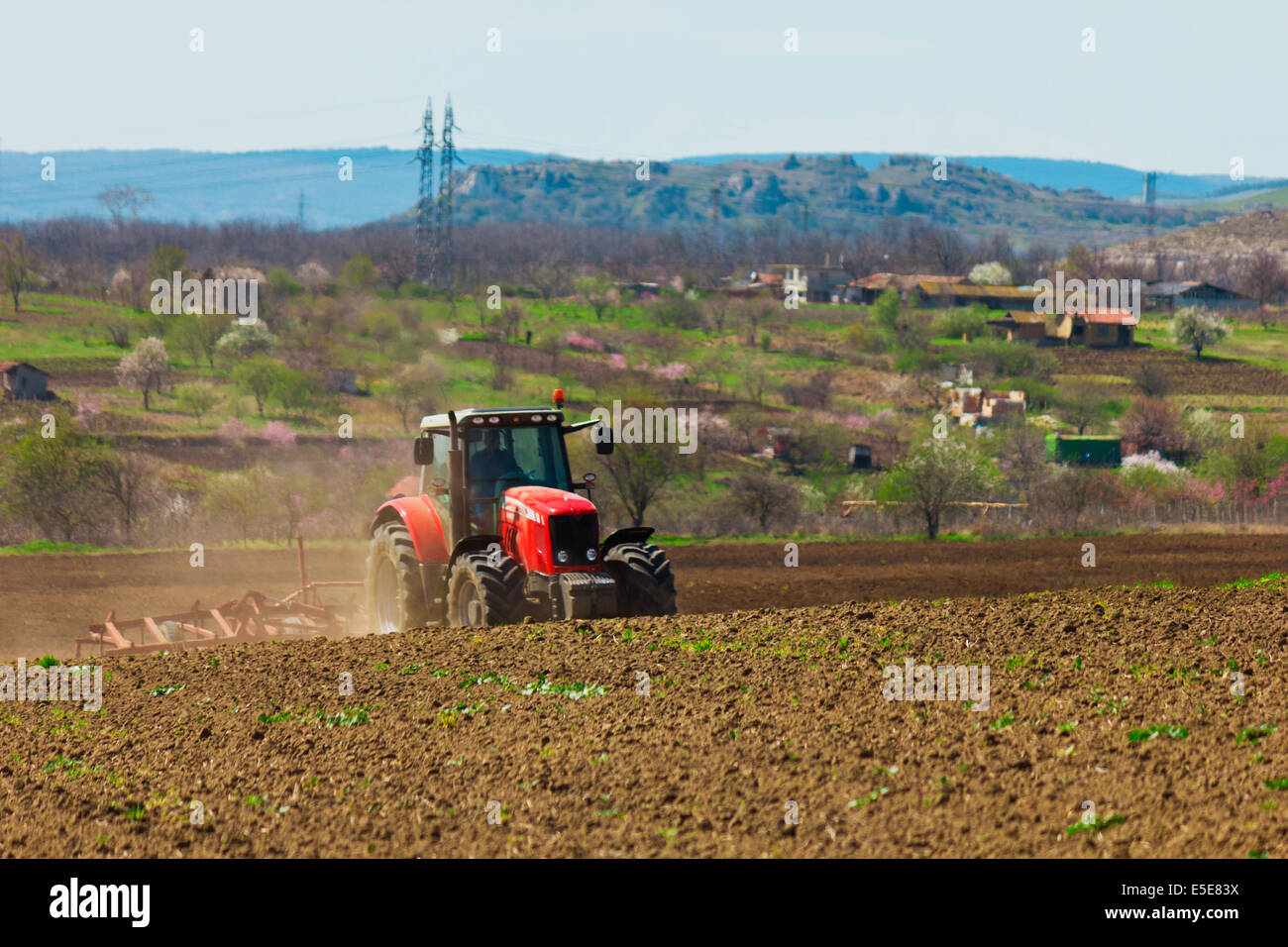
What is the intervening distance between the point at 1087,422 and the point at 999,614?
42.2 m

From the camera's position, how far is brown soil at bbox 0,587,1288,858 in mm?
6645

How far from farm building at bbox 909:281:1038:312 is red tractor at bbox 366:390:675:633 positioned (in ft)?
275

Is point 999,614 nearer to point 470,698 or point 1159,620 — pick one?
point 1159,620

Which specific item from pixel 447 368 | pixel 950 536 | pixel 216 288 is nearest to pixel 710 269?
pixel 216 288

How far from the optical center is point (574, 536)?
12430mm

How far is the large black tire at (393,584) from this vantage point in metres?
13.9

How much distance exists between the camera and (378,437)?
126 ft

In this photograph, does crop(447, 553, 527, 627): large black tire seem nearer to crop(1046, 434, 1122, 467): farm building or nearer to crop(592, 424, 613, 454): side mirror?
crop(592, 424, 613, 454): side mirror

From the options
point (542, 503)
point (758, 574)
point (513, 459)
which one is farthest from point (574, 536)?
point (758, 574)

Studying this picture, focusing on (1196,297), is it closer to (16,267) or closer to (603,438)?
(16,267)

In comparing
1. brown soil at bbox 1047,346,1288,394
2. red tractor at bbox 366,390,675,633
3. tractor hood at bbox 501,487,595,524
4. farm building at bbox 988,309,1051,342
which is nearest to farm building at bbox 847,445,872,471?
brown soil at bbox 1047,346,1288,394


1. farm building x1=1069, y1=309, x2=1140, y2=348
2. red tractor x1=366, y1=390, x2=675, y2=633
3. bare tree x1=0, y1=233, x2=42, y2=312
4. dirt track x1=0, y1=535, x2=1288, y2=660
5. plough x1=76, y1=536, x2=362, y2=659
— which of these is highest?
bare tree x1=0, y1=233, x2=42, y2=312

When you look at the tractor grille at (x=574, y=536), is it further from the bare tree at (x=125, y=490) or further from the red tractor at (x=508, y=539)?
the bare tree at (x=125, y=490)

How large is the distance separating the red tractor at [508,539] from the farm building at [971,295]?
275ft
